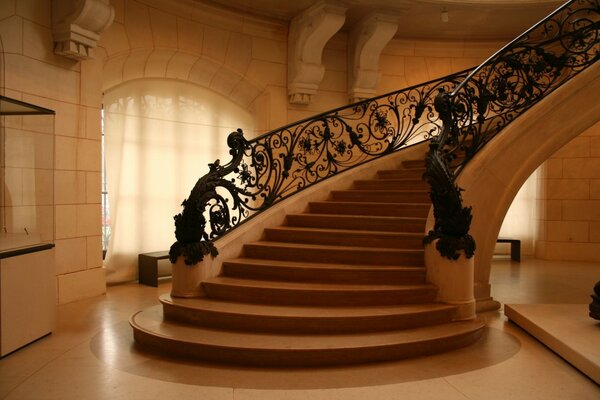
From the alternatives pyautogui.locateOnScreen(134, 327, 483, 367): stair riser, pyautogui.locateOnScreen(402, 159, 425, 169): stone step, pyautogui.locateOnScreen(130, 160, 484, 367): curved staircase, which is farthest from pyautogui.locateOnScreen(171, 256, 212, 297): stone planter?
pyautogui.locateOnScreen(402, 159, 425, 169): stone step

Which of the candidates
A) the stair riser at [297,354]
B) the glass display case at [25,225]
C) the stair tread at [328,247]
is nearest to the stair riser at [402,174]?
the stair tread at [328,247]

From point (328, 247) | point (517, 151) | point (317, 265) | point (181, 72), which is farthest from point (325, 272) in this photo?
point (181, 72)

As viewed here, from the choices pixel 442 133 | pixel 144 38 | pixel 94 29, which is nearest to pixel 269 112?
pixel 144 38

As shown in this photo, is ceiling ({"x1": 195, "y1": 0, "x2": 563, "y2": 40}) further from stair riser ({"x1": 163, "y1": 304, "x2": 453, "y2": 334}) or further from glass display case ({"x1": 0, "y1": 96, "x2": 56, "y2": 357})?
stair riser ({"x1": 163, "y1": 304, "x2": 453, "y2": 334})

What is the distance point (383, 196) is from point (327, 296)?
222cm

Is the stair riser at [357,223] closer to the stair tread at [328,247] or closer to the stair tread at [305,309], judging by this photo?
the stair tread at [328,247]

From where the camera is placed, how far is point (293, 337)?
3.87 meters

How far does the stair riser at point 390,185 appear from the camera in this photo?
6.34 m

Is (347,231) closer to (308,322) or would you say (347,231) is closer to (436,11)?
(308,322)

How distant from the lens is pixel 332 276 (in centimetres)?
466

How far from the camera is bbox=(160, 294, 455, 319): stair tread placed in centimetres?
402

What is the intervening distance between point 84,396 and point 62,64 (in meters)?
4.00

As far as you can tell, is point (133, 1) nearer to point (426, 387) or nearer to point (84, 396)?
point (84, 396)

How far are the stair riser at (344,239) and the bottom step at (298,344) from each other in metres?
1.11
